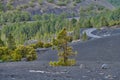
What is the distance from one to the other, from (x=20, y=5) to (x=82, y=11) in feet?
94.9

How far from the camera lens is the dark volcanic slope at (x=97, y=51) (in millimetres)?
38553

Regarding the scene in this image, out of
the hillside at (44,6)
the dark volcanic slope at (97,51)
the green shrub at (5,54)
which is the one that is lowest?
the hillside at (44,6)

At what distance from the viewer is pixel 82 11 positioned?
183875mm

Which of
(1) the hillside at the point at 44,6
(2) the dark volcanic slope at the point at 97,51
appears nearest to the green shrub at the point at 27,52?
(2) the dark volcanic slope at the point at 97,51

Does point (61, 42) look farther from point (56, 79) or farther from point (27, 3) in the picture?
point (27, 3)

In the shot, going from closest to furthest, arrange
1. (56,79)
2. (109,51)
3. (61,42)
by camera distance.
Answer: (56,79) < (61,42) < (109,51)

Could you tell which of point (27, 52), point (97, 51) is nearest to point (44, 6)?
point (97, 51)

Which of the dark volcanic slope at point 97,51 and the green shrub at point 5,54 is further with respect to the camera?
the dark volcanic slope at point 97,51

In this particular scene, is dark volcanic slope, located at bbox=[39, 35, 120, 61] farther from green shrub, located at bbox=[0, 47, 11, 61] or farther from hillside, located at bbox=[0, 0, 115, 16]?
hillside, located at bbox=[0, 0, 115, 16]

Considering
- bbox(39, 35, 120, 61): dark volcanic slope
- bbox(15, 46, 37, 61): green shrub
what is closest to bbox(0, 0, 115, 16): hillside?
bbox(39, 35, 120, 61): dark volcanic slope

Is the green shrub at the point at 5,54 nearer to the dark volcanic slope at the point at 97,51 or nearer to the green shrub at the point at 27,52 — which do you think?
the green shrub at the point at 27,52

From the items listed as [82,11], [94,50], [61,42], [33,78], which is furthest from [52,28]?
[33,78]

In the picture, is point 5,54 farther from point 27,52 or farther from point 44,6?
point 44,6

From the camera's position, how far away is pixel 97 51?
143 ft
